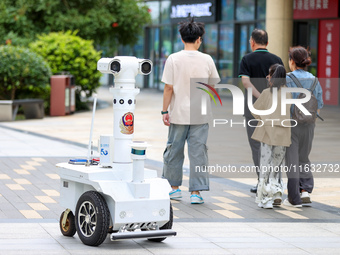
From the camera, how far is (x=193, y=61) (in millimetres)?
7695

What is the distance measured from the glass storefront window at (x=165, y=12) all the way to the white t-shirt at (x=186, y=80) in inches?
946

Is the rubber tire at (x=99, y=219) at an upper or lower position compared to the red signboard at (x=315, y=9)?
lower

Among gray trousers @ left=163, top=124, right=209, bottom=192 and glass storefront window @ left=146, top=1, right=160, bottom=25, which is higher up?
glass storefront window @ left=146, top=1, right=160, bottom=25

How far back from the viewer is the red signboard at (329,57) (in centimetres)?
2336

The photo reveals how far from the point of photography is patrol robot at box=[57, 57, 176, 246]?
5.66m

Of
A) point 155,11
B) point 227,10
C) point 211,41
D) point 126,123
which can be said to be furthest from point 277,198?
point 155,11

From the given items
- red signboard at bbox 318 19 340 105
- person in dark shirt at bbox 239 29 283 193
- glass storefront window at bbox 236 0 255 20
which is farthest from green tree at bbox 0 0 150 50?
person in dark shirt at bbox 239 29 283 193

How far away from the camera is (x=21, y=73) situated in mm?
18875

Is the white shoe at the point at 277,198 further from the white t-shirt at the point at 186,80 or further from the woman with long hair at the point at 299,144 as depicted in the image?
the white t-shirt at the point at 186,80

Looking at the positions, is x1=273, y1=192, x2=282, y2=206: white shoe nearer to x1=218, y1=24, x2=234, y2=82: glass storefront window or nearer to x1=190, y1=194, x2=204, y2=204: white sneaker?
x1=190, y1=194, x2=204, y2=204: white sneaker

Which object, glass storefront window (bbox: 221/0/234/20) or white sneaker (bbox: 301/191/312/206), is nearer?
white sneaker (bbox: 301/191/312/206)

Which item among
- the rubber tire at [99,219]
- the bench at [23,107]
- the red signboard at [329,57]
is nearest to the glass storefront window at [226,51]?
the red signboard at [329,57]

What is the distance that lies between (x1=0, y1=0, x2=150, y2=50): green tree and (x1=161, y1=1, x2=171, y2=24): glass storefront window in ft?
20.8

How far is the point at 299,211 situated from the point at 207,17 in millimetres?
21491
